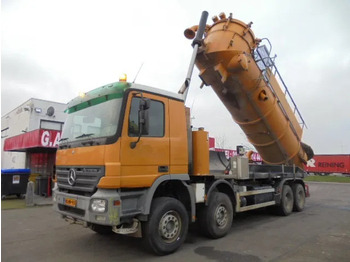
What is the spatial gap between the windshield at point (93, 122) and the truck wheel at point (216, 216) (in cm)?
283

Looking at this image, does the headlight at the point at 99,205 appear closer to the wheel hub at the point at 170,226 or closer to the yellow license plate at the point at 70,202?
the yellow license plate at the point at 70,202

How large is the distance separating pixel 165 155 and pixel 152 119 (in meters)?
0.71

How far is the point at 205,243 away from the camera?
6.01 metres

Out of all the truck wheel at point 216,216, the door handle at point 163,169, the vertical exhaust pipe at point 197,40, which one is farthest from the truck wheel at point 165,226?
the vertical exhaust pipe at point 197,40

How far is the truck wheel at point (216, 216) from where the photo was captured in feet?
20.3

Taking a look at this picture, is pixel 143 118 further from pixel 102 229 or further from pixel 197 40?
pixel 197 40

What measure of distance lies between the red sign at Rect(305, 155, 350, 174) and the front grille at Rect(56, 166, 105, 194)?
141ft

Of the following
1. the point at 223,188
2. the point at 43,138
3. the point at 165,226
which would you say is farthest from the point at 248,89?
the point at 43,138

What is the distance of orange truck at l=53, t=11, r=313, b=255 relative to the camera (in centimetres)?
479

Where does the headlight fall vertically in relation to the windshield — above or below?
below

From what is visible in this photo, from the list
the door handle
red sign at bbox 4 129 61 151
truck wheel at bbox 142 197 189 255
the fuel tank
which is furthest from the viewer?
red sign at bbox 4 129 61 151

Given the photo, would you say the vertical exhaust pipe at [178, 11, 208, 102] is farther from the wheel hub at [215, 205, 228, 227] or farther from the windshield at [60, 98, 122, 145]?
the wheel hub at [215, 205, 228, 227]

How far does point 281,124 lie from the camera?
28.3ft

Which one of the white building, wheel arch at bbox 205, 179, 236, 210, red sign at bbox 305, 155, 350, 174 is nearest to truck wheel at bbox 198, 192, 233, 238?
wheel arch at bbox 205, 179, 236, 210
